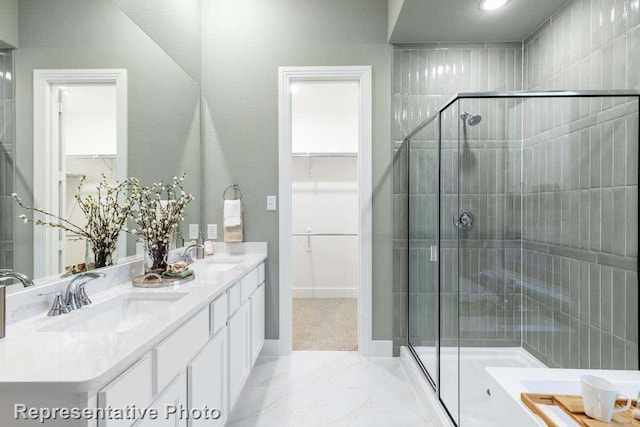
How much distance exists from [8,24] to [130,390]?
1265 millimetres

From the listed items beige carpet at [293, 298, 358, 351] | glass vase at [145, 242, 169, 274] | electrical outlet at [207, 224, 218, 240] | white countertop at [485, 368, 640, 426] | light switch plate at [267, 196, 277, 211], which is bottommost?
beige carpet at [293, 298, 358, 351]

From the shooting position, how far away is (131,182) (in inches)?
72.4

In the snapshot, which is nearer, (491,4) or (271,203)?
(491,4)

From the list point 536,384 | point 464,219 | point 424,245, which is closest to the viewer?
point 536,384

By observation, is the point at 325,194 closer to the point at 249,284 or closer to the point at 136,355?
the point at 249,284

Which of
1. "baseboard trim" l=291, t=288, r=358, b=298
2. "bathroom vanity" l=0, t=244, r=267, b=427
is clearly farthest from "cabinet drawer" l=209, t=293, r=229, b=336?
"baseboard trim" l=291, t=288, r=358, b=298

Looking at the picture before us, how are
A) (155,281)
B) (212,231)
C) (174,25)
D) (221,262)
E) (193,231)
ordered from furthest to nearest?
(212,231), (193,231), (221,262), (174,25), (155,281)

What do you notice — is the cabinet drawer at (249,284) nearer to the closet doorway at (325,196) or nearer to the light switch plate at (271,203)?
the light switch plate at (271,203)

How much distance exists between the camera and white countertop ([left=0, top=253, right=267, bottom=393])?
2.36 ft

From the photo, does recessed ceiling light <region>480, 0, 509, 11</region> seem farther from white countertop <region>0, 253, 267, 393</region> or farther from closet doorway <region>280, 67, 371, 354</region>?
white countertop <region>0, 253, 267, 393</region>

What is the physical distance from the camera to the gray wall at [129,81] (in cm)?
122

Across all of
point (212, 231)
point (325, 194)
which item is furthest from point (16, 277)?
point (325, 194)

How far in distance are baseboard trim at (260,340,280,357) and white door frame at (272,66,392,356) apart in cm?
2

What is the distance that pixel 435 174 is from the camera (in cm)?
208
